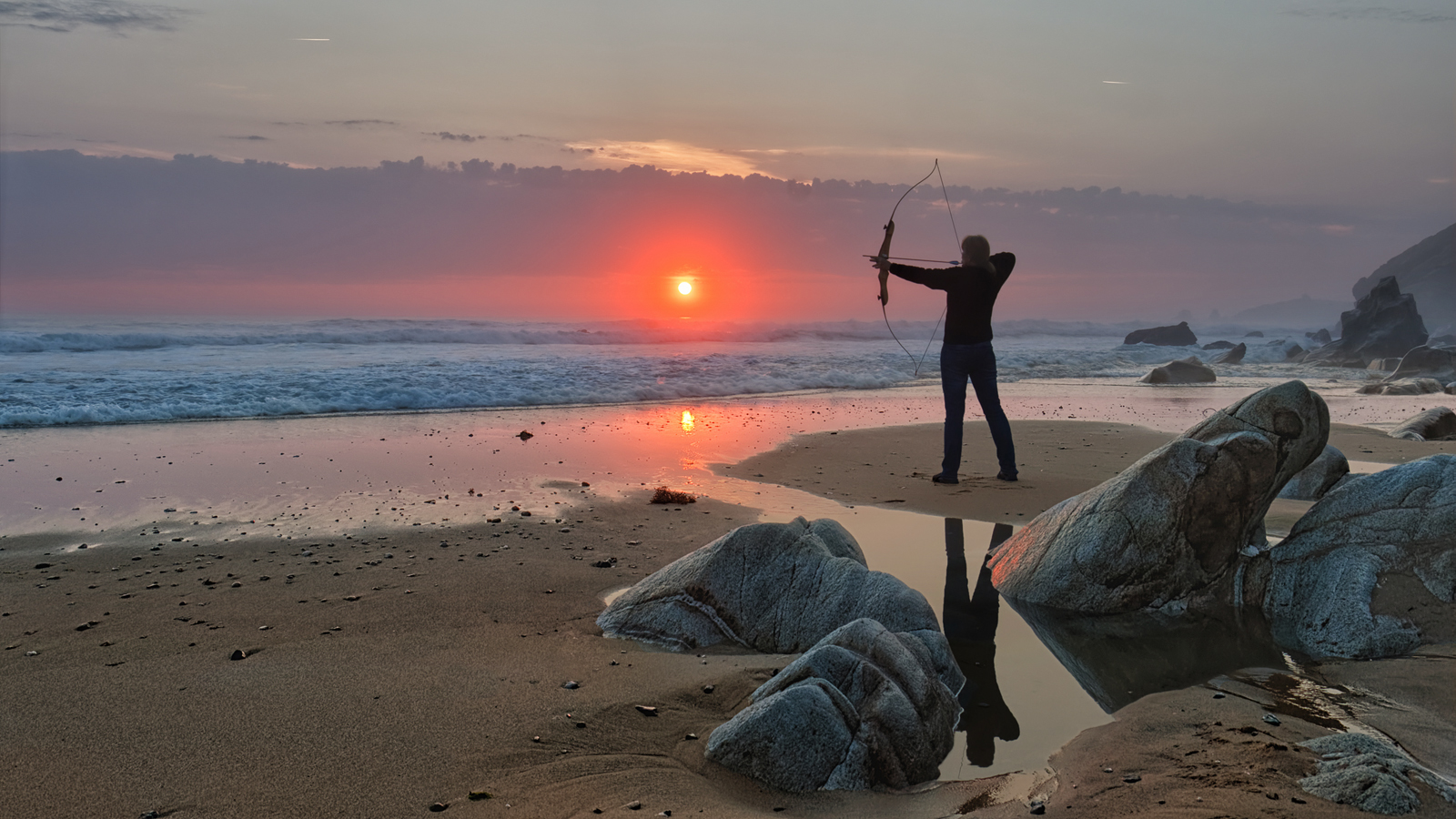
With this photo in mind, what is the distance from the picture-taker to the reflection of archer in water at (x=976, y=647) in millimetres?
3795

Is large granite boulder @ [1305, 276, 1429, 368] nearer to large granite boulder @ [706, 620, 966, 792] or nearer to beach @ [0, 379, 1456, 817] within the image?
beach @ [0, 379, 1456, 817]

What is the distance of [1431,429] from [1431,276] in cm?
10505

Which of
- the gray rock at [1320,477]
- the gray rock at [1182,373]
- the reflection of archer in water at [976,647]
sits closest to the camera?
the reflection of archer in water at [976,647]

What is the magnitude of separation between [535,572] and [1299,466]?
505 centimetres

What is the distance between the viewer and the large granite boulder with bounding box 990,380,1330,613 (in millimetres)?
5332

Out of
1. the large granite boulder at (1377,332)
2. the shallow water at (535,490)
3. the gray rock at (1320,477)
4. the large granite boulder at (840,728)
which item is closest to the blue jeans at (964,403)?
the shallow water at (535,490)

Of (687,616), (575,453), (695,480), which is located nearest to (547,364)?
(575,453)

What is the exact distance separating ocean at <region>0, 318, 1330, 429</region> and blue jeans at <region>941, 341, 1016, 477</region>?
35.7 feet

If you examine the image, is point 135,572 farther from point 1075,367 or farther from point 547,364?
point 1075,367

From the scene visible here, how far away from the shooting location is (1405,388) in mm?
21797

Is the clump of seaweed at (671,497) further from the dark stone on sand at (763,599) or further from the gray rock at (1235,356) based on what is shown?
the gray rock at (1235,356)

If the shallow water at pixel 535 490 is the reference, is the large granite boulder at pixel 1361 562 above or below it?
above

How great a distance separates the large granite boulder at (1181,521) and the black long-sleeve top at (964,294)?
3.76 meters

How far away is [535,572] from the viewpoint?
614cm
